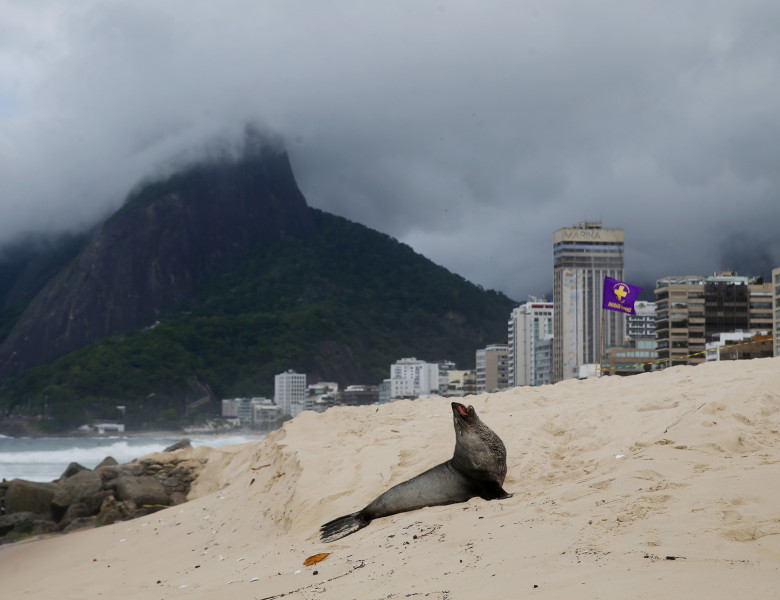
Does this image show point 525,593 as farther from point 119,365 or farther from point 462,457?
point 119,365

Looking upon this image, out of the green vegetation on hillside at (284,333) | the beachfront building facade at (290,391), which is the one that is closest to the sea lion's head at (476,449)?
the green vegetation on hillside at (284,333)

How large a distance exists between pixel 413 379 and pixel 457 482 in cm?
10577

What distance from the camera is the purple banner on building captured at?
67.4ft

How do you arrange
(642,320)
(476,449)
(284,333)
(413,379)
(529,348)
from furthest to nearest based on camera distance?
(284,333) → (642,320) → (413,379) → (529,348) → (476,449)

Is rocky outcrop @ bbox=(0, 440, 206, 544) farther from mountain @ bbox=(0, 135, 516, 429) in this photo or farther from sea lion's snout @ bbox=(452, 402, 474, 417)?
mountain @ bbox=(0, 135, 516, 429)

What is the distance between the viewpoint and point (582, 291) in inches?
A: 4225

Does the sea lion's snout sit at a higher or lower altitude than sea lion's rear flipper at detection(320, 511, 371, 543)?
higher

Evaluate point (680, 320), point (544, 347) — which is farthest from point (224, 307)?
point (680, 320)

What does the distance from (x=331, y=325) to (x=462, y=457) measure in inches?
4743

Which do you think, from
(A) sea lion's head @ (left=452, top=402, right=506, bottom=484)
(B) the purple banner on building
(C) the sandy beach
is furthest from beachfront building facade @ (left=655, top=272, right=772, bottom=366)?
(A) sea lion's head @ (left=452, top=402, right=506, bottom=484)

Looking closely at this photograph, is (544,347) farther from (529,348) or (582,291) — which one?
(582,291)

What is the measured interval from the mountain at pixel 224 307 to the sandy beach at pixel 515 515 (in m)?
98.1

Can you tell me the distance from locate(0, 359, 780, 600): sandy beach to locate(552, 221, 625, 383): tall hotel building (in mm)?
91121

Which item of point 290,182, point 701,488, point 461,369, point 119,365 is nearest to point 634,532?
point 701,488
